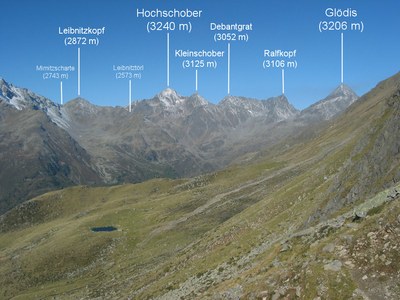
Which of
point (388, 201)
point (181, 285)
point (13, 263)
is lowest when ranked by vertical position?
point (13, 263)

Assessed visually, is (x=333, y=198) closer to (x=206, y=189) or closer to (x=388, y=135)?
(x=388, y=135)

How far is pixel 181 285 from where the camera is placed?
5897cm

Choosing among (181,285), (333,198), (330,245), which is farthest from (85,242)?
(330,245)

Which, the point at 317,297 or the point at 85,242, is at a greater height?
the point at 317,297

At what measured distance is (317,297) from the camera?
27.6m

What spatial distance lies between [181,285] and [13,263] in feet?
331

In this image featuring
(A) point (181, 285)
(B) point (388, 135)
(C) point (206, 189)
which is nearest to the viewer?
(B) point (388, 135)

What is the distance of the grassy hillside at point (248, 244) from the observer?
2917cm

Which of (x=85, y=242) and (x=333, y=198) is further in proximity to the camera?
(x=85, y=242)

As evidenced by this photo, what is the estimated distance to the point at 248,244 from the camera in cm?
6450

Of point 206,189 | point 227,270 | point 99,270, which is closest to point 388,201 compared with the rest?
point 227,270

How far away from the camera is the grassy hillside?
29172 millimetres

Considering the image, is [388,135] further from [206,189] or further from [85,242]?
[206,189]

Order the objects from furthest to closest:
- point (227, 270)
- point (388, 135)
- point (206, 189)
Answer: point (206, 189), point (227, 270), point (388, 135)
